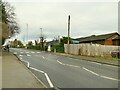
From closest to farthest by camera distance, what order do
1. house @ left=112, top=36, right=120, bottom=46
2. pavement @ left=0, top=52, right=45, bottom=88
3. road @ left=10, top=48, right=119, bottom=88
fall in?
pavement @ left=0, top=52, right=45, bottom=88 → road @ left=10, top=48, right=119, bottom=88 → house @ left=112, top=36, right=120, bottom=46

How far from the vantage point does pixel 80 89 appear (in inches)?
402

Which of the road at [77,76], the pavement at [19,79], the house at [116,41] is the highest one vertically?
the house at [116,41]

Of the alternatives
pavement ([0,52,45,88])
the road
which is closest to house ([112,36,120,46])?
the road

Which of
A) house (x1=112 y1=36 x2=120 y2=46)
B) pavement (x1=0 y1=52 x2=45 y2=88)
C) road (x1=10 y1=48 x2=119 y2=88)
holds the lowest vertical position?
road (x1=10 y1=48 x2=119 y2=88)

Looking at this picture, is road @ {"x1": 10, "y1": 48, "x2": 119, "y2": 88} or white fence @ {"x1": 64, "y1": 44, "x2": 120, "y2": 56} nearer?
road @ {"x1": 10, "y1": 48, "x2": 119, "y2": 88}

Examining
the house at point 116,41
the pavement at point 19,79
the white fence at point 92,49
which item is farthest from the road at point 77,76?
the house at point 116,41

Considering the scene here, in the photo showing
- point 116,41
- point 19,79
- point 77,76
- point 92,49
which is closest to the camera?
point 19,79

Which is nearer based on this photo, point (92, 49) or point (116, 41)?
point (92, 49)

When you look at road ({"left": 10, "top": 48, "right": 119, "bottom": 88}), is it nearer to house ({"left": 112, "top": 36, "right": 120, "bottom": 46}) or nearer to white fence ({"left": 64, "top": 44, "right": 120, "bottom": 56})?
white fence ({"left": 64, "top": 44, "right": 120, "bottom": 56})

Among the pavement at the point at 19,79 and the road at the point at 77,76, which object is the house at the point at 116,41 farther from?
the pavement at the point at 19,79

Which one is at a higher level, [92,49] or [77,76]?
[92,49]

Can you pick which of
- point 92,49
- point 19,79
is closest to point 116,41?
point 92,49

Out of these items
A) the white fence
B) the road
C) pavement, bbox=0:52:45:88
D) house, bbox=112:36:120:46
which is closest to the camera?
pavement, bbox=0:52:45:88

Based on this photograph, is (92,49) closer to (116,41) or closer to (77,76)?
(77,76)
